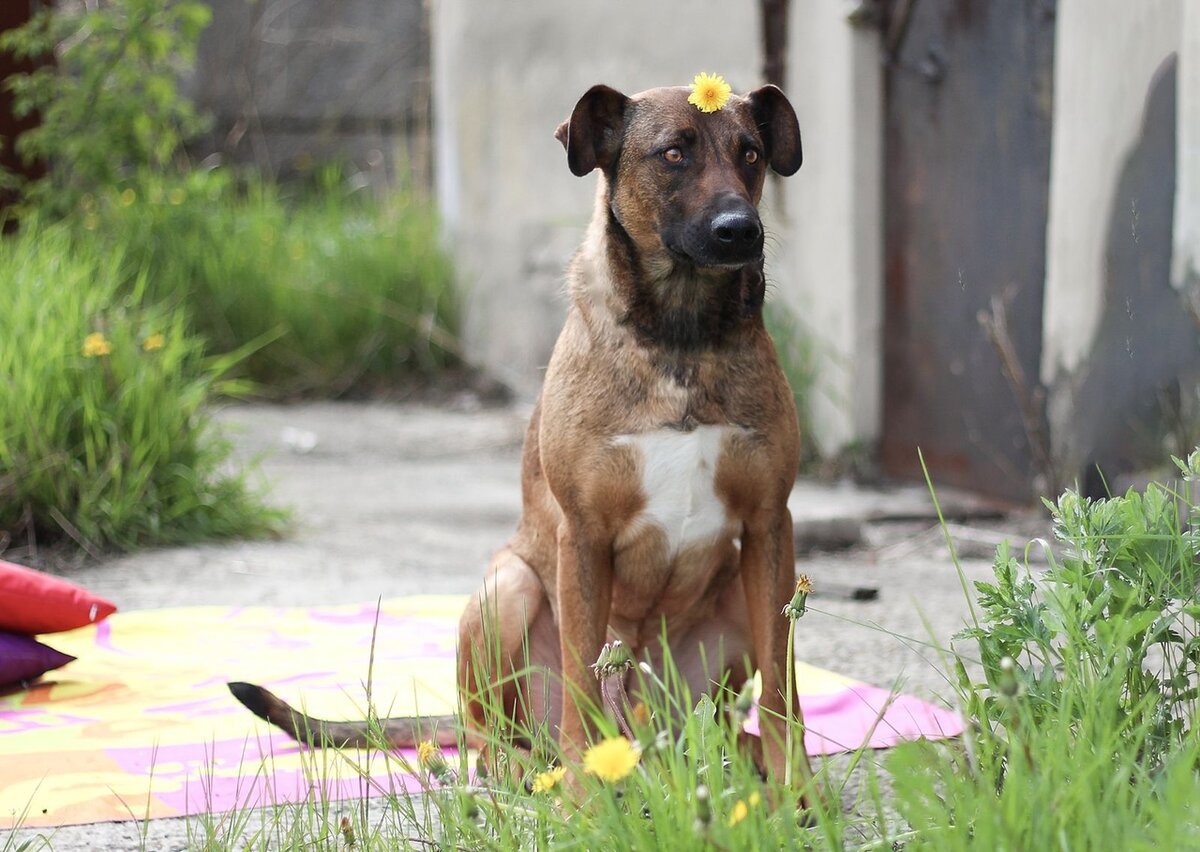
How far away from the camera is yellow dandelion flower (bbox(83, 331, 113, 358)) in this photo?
4.98 m

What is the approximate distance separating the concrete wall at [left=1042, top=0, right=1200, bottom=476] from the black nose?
2.34 m

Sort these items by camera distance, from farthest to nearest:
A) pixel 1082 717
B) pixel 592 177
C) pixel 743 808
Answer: pixel 592 177 < pixel 1082 717 < pixel 743 808

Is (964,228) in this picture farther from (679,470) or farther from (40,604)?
(40,604)

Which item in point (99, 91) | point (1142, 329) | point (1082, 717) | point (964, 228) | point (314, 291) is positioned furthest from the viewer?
point (314, 291)

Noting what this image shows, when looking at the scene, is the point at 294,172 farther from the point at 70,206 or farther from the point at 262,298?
the point at 70,206

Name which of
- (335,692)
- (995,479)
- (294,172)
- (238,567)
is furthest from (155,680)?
(294,172)

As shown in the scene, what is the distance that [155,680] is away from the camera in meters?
3.53

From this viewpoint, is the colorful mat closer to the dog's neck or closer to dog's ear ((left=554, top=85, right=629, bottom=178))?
the dog's neck

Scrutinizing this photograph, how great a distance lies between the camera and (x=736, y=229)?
2.45 m

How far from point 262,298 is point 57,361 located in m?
4.34

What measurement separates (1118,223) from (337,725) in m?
3.22

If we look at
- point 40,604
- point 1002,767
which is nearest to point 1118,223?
point 1002,767

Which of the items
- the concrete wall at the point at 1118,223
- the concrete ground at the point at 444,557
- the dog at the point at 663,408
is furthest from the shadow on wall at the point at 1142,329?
the dog at the point at 663,408

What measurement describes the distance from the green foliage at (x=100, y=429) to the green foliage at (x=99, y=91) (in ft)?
7.75
